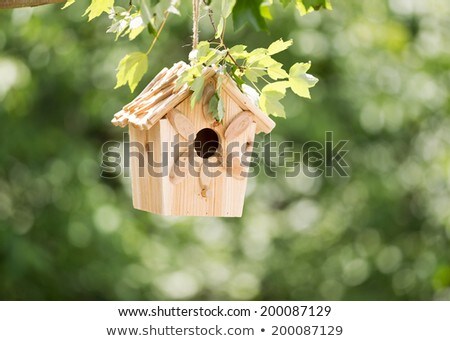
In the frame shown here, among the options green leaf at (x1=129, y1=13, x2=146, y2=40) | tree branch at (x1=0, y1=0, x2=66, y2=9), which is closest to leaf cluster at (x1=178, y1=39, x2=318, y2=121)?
green leaf at (x1=129, y1=13, x2=146, y2=40)

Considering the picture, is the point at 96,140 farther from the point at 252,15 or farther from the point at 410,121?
the point at 252,15

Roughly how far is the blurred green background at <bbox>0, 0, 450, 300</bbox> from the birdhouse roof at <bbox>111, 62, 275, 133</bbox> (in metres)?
2.90

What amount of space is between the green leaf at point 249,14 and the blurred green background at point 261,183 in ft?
11.7

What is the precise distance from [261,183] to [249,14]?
4.50m

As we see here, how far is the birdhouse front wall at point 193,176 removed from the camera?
6.26 ft

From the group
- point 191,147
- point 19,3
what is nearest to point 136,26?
point 19,3

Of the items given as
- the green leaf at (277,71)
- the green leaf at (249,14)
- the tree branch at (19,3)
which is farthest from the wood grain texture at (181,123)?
the green leaf at (249,14)

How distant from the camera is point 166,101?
1.91 metres

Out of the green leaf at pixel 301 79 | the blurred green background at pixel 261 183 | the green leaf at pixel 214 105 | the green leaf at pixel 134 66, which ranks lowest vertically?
the blurred green background at pixel 261 183

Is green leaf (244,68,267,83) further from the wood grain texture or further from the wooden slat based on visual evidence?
the wood grain texture

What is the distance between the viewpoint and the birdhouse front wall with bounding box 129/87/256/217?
6.26 feet

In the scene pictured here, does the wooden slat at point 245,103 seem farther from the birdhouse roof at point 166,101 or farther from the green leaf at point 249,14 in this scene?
the green leaf at point 249,14

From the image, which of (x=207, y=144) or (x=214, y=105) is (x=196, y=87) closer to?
(x=214, y=105)

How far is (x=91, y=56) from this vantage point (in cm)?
527
